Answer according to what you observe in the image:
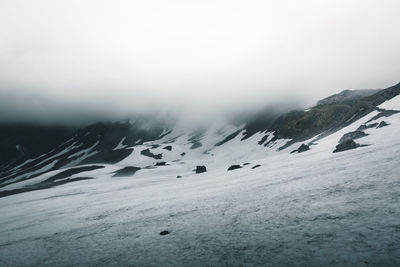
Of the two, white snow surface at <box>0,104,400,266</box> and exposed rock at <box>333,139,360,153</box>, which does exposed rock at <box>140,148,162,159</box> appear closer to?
exposed rock at <box>333,139,360,153</box>

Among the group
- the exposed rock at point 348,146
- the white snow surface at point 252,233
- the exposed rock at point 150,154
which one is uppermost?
the exposed rock at point 150,154

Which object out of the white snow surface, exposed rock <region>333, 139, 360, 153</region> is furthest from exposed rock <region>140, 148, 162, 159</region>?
the white snow surface

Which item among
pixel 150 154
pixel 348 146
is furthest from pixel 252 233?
pixel 150 154

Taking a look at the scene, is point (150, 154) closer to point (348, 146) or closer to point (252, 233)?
point (348, 146)

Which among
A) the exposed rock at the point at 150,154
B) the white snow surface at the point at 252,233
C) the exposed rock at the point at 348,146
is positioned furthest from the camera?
the exposed rock at the point at 150,154

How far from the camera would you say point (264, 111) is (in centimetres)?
17650

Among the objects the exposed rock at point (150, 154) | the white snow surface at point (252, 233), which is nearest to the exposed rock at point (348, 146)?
the white snow surface at point (252, 233)

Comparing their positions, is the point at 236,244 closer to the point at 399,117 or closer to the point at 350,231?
the point at 350,231

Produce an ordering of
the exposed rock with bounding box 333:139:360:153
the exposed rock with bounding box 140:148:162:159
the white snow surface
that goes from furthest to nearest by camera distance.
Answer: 1. the exposed rock with bounding box 140:148:162:159
2. the exposed rock with bounding box 333:139:360:153
3. the white snow surface

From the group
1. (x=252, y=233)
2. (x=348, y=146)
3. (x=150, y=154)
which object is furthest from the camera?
(x=150, y=154)

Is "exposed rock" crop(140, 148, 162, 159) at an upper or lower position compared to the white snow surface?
upper

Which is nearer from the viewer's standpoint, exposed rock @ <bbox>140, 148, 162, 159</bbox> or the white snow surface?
the white snow surface

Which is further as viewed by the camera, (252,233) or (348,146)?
(348,146)

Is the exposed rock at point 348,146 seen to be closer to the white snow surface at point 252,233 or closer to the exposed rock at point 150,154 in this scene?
the white snow surface at point 252,233
